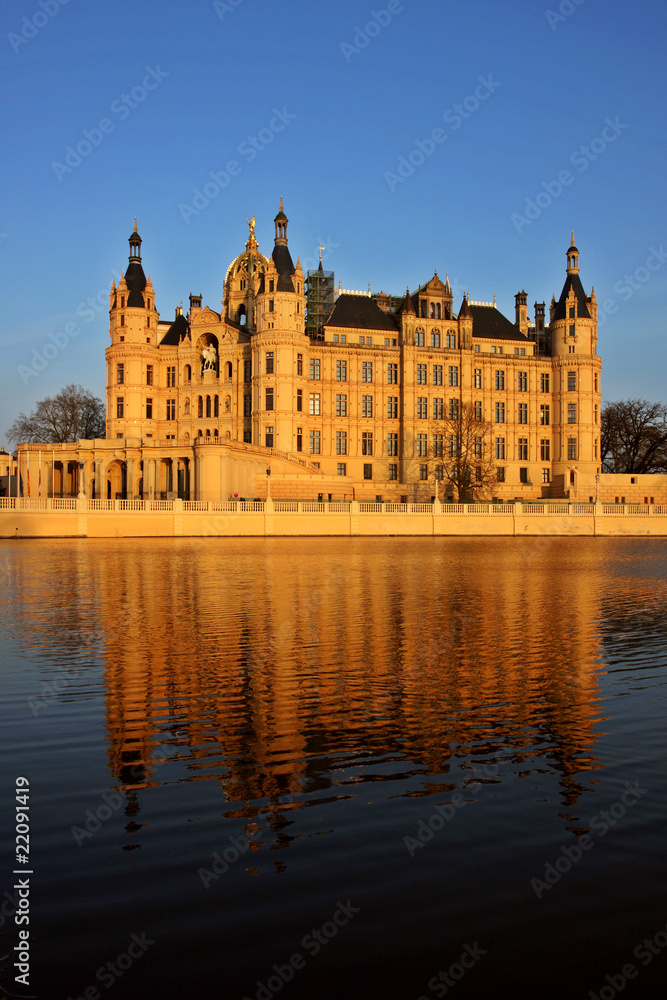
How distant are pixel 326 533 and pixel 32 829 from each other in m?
47.9

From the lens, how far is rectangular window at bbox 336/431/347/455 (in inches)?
3329

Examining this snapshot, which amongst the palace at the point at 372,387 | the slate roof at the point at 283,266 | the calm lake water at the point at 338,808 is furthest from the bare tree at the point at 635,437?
the calm lake water at the point at 338,808

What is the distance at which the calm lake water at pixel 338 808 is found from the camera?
491 centimetres

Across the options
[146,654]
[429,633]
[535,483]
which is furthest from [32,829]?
[535,483]

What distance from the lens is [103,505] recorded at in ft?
172

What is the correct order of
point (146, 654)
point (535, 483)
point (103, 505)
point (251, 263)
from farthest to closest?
1. point (251, 263)
2. point (535, 483)
3. point (103, 505)
4. point (146, 654)

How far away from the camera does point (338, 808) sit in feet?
23.0

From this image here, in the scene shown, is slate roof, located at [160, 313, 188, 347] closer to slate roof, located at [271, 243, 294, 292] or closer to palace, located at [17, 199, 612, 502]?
palace, located at [17, 199, 612, 502]

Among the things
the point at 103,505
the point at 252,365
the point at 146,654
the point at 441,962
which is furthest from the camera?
the point at 252,365

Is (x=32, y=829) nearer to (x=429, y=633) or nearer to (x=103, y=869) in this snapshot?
(x=103, y=869)

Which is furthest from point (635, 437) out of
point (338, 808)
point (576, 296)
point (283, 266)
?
point (338, 808)

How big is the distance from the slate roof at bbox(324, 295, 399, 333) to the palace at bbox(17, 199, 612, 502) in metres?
0.17

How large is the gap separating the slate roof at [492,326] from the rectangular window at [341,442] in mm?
18095

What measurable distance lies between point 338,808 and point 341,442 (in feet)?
256
